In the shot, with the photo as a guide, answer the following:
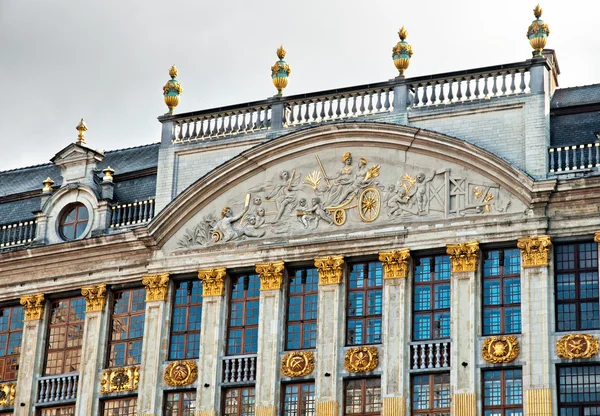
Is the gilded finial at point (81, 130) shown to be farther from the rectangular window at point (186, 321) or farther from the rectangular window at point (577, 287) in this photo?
the rectangular window at point (577, 287)

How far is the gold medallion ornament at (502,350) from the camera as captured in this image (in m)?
35.9

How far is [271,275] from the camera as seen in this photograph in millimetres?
39156

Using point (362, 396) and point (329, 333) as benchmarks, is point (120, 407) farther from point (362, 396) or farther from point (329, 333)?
point (362, 396)

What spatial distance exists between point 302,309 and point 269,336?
3.57 ft

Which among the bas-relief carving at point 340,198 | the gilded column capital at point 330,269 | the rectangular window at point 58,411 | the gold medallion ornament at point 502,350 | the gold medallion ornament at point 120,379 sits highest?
the bas-relief carving at point 340,198

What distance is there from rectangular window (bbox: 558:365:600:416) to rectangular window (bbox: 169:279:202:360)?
954 centimetres

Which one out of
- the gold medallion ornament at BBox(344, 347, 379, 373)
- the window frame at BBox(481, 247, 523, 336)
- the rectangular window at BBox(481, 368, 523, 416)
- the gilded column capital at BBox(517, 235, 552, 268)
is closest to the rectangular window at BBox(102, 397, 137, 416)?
the gold medallion ornament at BBox(344, 347, 379, 373)

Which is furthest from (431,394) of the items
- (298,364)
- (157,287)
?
(157,287)

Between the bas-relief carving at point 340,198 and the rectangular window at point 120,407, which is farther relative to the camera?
the rectangular window at point 120,407

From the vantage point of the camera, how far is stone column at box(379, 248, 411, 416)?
36.7 metres

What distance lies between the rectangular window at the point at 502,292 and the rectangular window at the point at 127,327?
31.3 feet

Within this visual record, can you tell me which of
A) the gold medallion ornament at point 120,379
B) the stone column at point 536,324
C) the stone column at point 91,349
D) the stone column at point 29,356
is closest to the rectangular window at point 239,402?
the gold medallion ornament at point 120,379

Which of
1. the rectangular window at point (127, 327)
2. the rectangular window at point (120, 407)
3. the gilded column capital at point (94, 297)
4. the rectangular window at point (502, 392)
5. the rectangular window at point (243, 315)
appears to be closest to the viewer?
the rectangular window at point (502, 392)

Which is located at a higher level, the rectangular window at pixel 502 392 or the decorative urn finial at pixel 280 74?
the decorative urn finial at pixel 280 74
